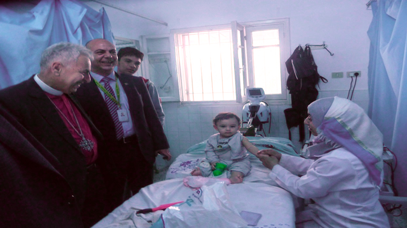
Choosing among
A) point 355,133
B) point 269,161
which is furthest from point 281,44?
point 355,133

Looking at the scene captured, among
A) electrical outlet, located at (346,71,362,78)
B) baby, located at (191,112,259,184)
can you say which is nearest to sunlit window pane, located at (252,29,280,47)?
electrical outlet, located at (346,71,362,78)

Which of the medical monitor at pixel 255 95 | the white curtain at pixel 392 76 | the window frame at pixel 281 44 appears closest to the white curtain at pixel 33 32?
the medical monitor at pixel 255 95

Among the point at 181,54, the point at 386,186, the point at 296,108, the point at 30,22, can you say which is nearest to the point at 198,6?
the point at 181,54

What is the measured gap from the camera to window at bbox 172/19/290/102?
3.76 meters

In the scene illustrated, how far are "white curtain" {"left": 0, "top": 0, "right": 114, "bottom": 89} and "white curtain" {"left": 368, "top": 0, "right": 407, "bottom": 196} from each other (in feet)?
8.70

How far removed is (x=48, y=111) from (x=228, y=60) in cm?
298

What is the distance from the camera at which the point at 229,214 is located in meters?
1.05

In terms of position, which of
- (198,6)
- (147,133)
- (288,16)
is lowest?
(147,133)

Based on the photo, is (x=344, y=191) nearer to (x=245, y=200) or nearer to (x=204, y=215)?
(x=245, y=200)

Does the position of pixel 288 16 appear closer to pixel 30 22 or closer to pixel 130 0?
pixel 130 0

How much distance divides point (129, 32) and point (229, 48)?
1.49m

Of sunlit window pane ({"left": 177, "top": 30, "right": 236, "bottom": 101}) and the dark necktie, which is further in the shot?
sunlit window pane ({"left": 177, "top": 30, "right": 236, "bottom": 101})

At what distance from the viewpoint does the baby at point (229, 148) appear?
6.17 feet

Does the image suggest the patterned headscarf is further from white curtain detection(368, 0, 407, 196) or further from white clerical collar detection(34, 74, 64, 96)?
white clerical collar detection(34, 74, 64, 96)
